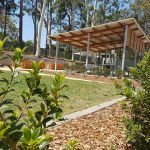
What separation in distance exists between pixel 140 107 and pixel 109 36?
24452 mm

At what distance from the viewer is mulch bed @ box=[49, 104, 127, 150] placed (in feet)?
16.8

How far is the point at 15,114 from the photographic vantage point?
213 centimetres

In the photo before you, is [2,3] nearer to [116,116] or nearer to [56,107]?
[116,116]

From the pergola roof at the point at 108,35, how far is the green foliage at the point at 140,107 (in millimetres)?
19320

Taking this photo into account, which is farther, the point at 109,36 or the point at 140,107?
the point at 109,36

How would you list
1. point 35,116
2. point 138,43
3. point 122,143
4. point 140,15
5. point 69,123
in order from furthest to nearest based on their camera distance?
point 140,15
point 138,43
point 69,123
point 122,143
point 35,116

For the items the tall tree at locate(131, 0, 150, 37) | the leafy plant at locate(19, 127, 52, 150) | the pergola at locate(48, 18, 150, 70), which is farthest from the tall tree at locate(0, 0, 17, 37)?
the leafy plant at locate(19, 127, 52, 150)

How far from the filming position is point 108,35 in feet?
92.0

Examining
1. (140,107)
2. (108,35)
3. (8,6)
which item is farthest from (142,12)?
(140,107)

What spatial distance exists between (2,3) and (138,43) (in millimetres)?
29585

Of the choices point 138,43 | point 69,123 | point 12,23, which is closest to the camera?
point 69,123

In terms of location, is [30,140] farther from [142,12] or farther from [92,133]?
[142,12]

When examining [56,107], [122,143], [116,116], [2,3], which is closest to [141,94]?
[122,143]

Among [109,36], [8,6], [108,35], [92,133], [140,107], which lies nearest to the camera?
[140,107]
